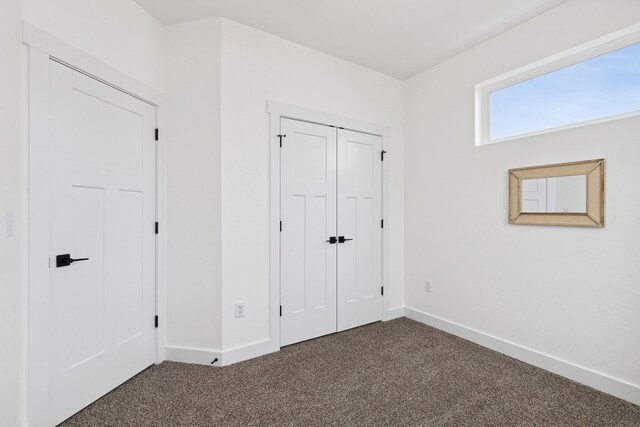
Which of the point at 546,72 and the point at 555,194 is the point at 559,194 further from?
the point at 546,72

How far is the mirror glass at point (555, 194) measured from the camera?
2.24 m

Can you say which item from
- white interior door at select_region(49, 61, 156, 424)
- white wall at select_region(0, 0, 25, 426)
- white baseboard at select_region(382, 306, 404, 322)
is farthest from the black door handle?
white baseboard at select_region(382, 306, 404, 322)

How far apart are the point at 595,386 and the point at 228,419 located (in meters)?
2.51

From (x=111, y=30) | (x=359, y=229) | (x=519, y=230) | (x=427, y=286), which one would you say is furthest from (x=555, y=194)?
(x=111, y=30)

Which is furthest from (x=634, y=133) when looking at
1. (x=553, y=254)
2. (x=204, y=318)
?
(x=204, y=318)

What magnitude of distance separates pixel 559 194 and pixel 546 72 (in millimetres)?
1009

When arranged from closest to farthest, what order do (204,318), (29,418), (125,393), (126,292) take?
1. (29,418)
2. (125,393)
3. (126,292)
4. (204,318)

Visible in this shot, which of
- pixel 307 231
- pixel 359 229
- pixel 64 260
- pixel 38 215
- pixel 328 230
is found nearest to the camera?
pixel 38 215

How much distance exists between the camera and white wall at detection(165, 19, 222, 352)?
2.49 meters

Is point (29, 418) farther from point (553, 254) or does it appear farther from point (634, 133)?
point (634, 133)

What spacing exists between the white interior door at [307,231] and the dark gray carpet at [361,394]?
0.35 meters

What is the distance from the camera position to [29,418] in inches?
63.9

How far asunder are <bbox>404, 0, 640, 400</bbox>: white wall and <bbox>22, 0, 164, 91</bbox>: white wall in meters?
2.68

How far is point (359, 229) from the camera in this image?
3.33 m
